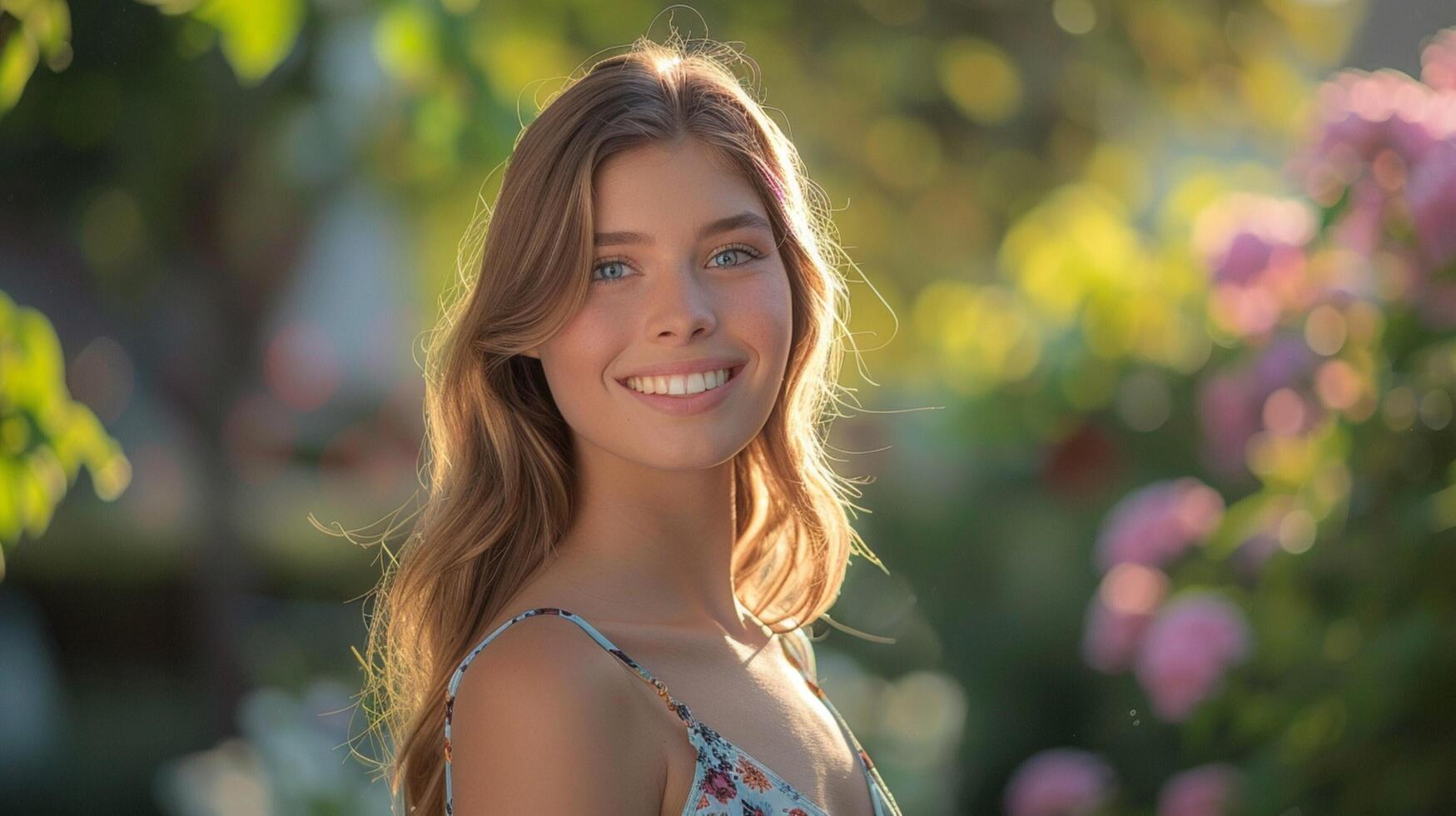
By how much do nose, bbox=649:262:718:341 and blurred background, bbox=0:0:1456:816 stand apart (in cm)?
73

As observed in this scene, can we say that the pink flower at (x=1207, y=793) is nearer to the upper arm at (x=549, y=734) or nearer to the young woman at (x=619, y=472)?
the young woman at (x=619, y=472)

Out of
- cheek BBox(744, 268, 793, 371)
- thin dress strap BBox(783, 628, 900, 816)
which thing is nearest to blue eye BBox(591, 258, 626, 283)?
cheek BBox(744, 268, 793, 371)

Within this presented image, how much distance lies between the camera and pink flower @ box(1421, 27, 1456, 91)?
268 cm

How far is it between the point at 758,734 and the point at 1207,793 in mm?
1887

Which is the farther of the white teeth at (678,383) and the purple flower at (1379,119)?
the purple flower at (1379,119)

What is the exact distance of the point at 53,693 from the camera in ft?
15.1

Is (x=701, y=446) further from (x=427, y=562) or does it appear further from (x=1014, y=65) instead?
(x=1014, y=65)

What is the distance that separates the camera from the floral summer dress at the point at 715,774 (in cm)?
124

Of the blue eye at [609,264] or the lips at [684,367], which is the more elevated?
the blue eye at [609,264]

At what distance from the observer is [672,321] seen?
1.32 metres

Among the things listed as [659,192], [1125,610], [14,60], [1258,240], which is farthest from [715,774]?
[1258,240]

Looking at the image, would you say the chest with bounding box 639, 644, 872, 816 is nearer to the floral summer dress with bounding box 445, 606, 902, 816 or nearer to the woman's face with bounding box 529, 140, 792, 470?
the floral summer dress with bounding box 445, 606, 902, 816

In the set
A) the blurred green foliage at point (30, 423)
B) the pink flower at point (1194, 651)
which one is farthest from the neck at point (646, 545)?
the pink flower at point (1194, 651)

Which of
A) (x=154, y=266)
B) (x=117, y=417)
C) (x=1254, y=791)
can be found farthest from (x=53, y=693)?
(x=1254, y=791)
